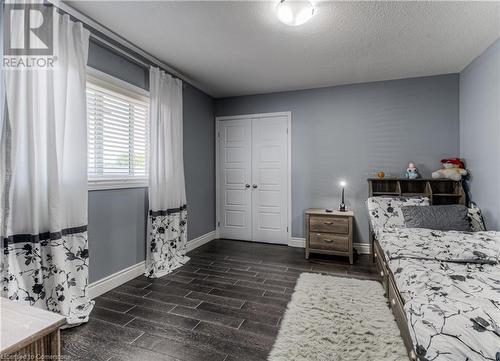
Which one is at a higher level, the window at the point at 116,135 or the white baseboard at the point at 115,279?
the window at the point at 116,135

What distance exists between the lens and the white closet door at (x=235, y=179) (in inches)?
176

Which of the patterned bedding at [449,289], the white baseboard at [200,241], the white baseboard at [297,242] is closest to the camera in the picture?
the patterned bedding at [449,289]

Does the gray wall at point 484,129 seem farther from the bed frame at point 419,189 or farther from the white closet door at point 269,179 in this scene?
the white closet door at point 269,179

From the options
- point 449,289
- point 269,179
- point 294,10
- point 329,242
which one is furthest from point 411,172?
point 294,10

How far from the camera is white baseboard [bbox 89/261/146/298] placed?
2.43 metres

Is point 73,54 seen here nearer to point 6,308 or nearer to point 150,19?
point 150,19

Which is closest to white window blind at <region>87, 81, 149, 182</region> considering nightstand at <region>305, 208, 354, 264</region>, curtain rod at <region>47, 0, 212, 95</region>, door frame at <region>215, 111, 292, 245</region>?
curtain rod at <region>47, 0, 212, 95</region>

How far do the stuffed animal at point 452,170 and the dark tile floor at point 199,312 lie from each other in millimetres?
1441

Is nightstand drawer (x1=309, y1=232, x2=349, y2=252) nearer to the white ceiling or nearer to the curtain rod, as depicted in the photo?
the white ceiling

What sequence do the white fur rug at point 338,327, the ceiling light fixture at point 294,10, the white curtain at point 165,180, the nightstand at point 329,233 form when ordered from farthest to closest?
the nightstand at point 329,233
the white curtain at point 165,180
the ceiling light fixture at point 294,10
the white fur rug at point 338,327

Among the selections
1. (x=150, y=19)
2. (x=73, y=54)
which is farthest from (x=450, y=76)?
(x=73, y=54)

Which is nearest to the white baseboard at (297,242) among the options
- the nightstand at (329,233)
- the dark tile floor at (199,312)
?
the nightstand at (329,233)

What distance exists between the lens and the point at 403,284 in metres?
1.66

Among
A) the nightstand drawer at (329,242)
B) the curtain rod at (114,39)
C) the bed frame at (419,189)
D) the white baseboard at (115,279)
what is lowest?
the white baseboard at (115,279)
